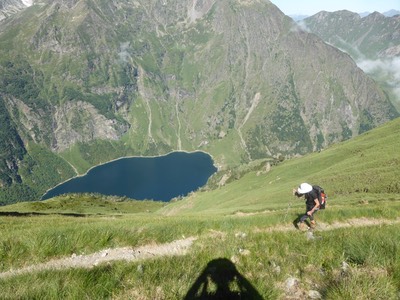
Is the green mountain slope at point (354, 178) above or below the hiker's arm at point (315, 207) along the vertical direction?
below

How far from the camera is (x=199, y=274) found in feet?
21.4

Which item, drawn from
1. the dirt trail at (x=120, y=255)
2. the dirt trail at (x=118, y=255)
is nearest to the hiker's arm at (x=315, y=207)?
the dirt trail at (x=120, y=255)

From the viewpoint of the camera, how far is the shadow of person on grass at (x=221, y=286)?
5867 millimetres

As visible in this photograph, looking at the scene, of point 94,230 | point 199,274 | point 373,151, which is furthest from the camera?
point 373,151

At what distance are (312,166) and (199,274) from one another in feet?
303

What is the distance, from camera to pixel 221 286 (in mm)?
6191

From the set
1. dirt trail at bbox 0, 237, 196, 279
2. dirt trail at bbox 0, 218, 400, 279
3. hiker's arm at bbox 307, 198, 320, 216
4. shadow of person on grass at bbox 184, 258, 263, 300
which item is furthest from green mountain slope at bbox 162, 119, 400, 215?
shadow of person on grass at bbox 184, 258, 263, 300

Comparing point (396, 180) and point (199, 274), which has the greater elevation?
point (199, 274)

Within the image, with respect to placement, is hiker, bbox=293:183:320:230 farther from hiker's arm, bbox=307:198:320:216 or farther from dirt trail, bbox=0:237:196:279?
dirt trail, bbox=0:237:196:279

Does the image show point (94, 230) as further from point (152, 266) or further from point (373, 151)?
point (373, 151)

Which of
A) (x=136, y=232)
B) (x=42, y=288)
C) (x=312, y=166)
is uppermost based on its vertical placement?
(x=42, y=288)

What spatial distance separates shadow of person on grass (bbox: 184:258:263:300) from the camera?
587 cm

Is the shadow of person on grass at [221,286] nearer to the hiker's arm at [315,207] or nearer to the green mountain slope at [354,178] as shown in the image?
the hiker's arm at [315,207]

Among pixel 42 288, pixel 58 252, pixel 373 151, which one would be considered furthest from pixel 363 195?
pixel 42 288
